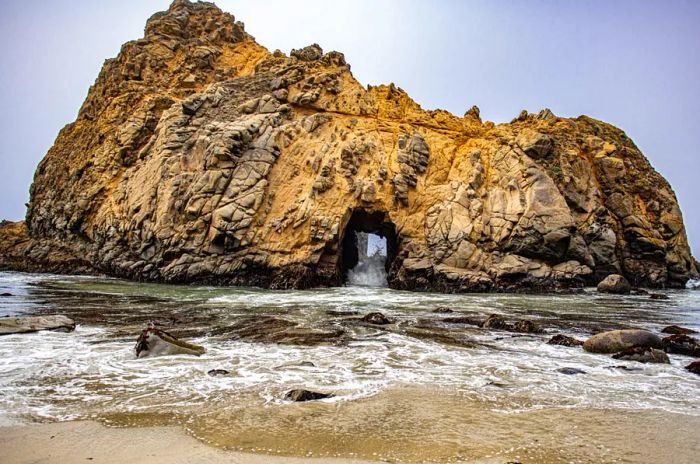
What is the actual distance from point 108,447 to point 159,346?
4.62 m

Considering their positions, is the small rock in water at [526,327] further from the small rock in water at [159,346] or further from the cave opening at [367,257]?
the cave opening at [367,257]

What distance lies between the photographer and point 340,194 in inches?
1209

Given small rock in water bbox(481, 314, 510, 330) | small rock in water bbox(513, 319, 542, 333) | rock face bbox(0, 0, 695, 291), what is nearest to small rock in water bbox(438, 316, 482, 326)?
small rock in water bbox(481, 314, 510, 330)

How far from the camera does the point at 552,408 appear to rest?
6523 mm

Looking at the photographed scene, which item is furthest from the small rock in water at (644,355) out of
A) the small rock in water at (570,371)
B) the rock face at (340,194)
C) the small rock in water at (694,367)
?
the rock face at (340,194)

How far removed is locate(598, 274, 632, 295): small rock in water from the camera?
2664cm

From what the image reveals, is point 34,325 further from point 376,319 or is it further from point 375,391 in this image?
point 375,391

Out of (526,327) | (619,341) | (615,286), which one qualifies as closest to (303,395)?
(619,341)

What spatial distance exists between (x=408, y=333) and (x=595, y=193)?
997 inches

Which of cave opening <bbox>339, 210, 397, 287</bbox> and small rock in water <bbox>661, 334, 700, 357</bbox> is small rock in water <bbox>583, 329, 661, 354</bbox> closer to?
small rock in water <bbox>661, 334, 700, 357</bbox>

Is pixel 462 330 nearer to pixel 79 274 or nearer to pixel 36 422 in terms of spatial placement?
pixel 36 422

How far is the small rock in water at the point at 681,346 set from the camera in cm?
1047

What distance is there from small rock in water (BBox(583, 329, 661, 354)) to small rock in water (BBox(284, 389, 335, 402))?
685 centimetres

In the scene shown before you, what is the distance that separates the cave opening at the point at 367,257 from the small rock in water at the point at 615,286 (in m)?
12.4
